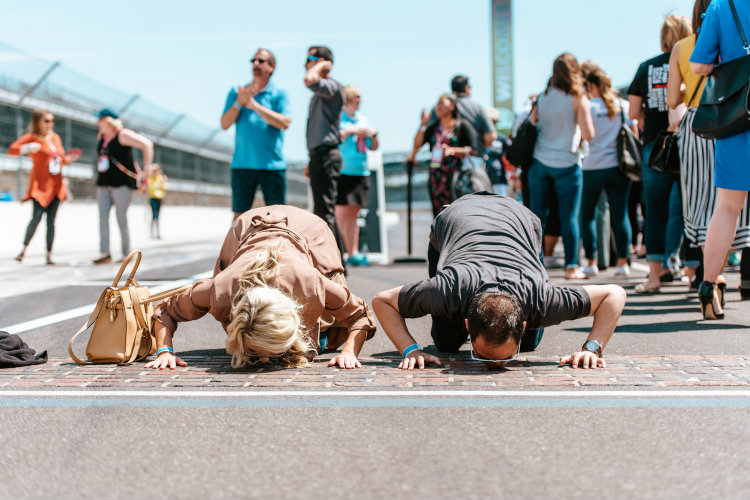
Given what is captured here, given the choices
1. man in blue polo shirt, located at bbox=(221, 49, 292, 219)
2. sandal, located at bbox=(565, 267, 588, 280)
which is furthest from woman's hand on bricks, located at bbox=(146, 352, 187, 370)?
sandal, located at bbox=(565, 267, 588, 280)

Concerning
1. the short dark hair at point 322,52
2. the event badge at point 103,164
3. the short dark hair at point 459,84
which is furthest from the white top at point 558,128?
the event badge at point 103,164

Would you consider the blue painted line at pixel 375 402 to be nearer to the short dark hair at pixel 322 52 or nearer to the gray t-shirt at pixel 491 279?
the gray t-shirt at pixel 491 279

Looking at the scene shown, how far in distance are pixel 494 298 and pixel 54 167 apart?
8.94 metres

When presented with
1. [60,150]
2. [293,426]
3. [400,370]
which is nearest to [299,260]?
[400,370]

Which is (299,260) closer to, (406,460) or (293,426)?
(293,426)

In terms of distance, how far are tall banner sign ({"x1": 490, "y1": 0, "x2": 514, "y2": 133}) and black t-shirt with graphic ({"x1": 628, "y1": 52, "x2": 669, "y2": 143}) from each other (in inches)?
1627

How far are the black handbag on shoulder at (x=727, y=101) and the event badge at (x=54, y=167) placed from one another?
27.7ft

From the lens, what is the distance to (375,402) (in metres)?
3.32

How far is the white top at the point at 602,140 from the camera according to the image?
8523 mm

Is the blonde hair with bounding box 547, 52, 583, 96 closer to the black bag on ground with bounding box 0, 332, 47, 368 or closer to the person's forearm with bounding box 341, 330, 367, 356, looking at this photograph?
the person's forearm with bounding box 341, 330, 367, 356

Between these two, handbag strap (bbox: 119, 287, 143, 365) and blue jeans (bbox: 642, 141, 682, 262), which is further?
blue jeans (bbox: 642, 141, 682, 262)

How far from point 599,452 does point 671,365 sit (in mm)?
1537

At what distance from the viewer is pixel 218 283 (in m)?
3.87

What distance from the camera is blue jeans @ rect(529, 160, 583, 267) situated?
27.0 feet
